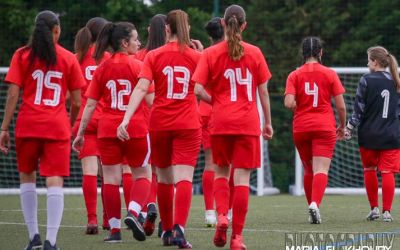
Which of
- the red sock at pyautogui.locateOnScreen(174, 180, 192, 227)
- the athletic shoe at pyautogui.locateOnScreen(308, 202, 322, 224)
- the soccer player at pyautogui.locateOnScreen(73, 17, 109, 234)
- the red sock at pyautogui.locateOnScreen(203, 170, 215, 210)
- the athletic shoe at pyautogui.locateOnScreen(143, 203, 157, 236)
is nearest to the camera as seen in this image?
the red sock at pyautogui.locateOnScreen(174, 180, 192, 227)

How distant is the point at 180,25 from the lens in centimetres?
931

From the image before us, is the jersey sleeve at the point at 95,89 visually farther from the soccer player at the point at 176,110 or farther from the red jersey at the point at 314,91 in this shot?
the red jersey at the point at 314,91

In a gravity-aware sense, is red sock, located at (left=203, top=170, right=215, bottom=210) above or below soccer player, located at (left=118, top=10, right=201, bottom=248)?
below

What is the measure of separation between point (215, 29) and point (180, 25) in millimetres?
1788

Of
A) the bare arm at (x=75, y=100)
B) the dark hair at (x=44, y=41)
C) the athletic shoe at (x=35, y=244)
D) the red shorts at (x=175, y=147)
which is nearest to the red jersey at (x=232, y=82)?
the red shorts at (x=175, y=147)

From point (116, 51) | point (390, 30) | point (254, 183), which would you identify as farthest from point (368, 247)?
point (390, 30)

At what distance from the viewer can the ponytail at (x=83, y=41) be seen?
1084cm

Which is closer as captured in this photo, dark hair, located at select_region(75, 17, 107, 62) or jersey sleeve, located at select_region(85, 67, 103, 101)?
jersey sleeve, located at select_region(85, 67, 103, 101)

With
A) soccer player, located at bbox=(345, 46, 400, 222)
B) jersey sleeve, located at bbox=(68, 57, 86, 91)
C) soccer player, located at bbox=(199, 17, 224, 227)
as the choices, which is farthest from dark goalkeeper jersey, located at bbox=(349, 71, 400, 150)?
jersey sleeve, located at bbox=(68, 57, 86, 91)

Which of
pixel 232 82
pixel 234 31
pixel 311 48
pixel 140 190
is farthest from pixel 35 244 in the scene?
pixel 311 48

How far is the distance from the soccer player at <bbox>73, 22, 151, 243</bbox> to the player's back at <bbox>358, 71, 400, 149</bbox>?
3.54 m

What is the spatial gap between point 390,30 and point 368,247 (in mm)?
14539

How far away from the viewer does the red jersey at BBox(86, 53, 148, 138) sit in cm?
966

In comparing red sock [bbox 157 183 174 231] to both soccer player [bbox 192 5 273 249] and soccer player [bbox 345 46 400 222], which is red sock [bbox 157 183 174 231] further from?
soccer player [bbox 345 46 400 222]
